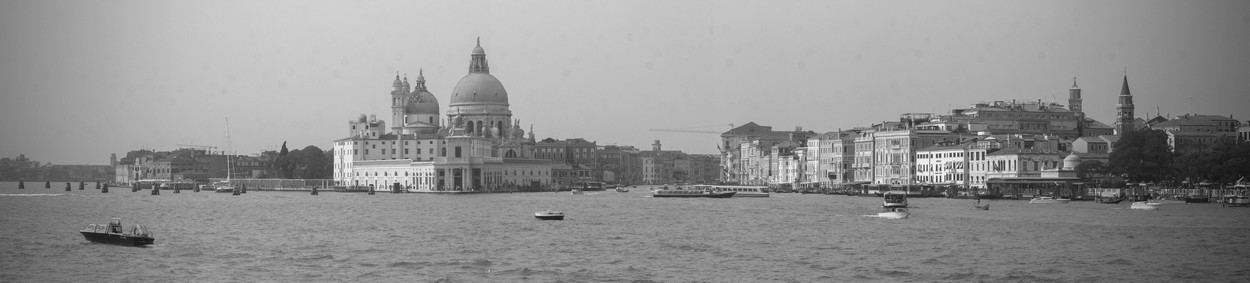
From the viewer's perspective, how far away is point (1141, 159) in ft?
259

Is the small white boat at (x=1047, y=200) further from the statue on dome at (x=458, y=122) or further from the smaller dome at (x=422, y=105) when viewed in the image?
the smaller dome at (x=422, y=105)

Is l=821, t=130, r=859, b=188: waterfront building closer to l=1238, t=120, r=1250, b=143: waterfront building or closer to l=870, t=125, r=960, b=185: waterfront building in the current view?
l=870, t=125, r=960, b=185: waterfront building

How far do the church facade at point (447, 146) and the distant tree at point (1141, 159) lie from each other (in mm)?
44755

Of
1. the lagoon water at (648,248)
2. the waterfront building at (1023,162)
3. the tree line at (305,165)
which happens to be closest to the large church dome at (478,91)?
the tree line at (305,165)

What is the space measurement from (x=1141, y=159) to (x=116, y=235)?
54.9 m

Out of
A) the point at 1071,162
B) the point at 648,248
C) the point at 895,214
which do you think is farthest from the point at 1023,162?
the point at 648,248

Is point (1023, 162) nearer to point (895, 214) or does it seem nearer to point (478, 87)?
point (895, 214)

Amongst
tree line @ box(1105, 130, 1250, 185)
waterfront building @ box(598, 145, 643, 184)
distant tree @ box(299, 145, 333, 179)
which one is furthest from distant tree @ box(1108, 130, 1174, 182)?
waterfront building @ box(598, 145, 643, 184)

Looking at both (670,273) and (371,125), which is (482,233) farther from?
(371,125)

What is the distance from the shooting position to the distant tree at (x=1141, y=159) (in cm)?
7811

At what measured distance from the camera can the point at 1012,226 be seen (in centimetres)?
4806

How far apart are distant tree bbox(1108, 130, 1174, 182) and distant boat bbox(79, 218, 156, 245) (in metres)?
52.9

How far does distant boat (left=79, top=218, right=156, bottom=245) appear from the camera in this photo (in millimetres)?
37969

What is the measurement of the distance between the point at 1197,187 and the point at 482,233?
4297 cm
